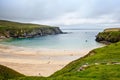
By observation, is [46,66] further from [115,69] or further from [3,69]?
[115,69]

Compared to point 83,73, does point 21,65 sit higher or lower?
lower

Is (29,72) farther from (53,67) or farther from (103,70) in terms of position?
(103,70)

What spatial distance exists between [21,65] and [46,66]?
6982 mm

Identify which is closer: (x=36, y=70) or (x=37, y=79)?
(x=37, y=79)

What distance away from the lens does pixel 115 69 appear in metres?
24.2

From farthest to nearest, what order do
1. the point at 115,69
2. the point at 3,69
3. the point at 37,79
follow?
the point at 3,69 → the point at 115,69 → the point at 37,79

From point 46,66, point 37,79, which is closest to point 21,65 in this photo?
point 46,66

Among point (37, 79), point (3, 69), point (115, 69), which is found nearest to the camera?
point (37, 79)

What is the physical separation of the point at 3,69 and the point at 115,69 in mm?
13148

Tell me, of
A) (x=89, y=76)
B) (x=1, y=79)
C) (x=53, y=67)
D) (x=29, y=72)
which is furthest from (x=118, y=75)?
(x=53, y=67)

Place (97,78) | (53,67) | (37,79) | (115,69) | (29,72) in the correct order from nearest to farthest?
(97,78), (37,79), (115,69), (29,72), (53,67)

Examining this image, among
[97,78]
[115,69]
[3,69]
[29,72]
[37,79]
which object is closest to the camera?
[97,78]

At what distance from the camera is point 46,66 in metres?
59.3

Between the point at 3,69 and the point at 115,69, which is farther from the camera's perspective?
the point at 3,69
